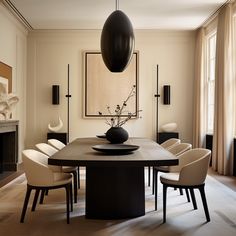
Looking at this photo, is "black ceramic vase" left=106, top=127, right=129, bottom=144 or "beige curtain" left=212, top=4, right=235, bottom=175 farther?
"beige curtain" left=212, top=4, right=235, bottom=175

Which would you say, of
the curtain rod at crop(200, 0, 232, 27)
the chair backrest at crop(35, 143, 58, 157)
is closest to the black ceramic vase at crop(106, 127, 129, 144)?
the chair backrest at crop(35, 143, 58, 157)

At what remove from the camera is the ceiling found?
6.85 m

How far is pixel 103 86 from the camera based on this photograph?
8992 millimetres

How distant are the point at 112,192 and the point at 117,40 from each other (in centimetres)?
164

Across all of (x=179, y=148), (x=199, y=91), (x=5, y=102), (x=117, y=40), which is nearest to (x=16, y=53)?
(x=5, y=102)

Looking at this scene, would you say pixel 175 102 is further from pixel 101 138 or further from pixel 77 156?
pixel 77 156

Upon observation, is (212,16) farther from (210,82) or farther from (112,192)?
(112,192)

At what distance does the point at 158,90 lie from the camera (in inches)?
358

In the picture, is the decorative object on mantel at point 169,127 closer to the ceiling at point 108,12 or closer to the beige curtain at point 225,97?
the beige curtain at point 225,97

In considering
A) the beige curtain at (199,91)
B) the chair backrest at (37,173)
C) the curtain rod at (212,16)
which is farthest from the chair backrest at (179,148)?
the beige curtain at (199,91)

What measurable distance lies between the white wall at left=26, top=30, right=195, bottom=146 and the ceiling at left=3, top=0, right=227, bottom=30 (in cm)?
35

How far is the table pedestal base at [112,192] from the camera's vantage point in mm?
3781

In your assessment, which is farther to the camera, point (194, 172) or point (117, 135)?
point (117, 135)

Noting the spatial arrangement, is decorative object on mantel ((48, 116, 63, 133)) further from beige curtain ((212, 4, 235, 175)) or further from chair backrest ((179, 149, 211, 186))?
chair backrest ((179, 149, 211, 186))
